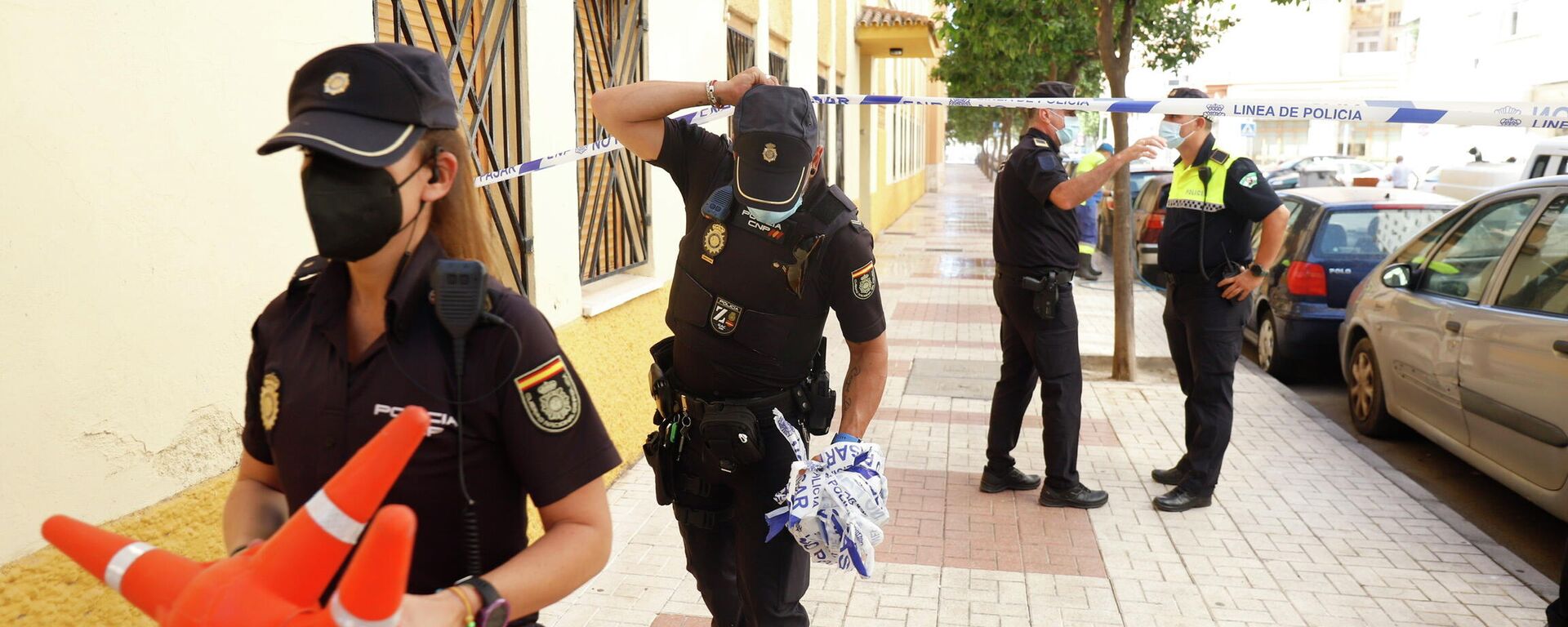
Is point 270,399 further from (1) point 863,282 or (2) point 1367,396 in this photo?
(2) point 1367,396

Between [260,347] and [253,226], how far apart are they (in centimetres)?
160

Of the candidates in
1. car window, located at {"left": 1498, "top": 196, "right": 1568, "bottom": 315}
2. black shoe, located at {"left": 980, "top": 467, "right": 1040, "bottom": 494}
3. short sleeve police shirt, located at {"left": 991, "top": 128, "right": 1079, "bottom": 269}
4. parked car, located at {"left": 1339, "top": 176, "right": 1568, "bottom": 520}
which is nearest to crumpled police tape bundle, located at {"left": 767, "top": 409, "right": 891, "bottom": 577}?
short sleeve police shirt, located at {"left": 991, "top": 128, "right": 1079, "bottom": 269}

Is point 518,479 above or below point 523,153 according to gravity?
below

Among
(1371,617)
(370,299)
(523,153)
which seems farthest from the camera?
(523,153)

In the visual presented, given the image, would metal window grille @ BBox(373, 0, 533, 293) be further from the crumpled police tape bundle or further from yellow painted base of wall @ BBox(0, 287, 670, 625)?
the crumpled police tape bundle

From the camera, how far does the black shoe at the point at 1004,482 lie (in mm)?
5605

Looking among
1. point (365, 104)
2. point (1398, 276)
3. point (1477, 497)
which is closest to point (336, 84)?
point (365, 104)

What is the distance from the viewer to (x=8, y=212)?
91.6 inches

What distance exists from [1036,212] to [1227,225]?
890 millimetres

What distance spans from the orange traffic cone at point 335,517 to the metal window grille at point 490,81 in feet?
10.6

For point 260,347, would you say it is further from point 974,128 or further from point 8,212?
point 974,128

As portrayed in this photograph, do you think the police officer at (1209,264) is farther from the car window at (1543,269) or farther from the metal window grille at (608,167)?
the metal window grille at (608,167)

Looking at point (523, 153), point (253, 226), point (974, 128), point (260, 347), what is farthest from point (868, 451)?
point (974, 128)

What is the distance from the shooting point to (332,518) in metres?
1.25
